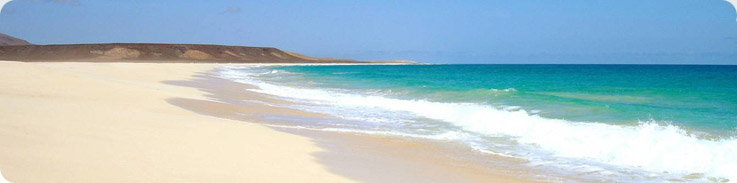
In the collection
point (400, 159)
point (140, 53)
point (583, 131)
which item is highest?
point (140, 53)

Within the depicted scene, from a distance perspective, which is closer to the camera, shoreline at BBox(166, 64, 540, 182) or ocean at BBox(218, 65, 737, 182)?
shoreline at BBox(166, 64, 540, 182)

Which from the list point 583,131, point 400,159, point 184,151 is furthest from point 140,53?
point 400,159

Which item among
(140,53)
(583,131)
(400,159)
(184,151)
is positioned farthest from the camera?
(140,53)

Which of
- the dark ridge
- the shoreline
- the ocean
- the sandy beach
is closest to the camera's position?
the sandy beach

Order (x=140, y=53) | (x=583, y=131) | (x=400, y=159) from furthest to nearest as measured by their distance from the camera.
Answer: (x=140, y=53), (x=583, y=131), (x=400, y=159)

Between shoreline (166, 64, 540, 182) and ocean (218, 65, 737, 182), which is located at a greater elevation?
ocean (218, 65, 737, 182)

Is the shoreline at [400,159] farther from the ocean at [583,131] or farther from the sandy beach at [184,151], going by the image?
the ocean at [583,131]

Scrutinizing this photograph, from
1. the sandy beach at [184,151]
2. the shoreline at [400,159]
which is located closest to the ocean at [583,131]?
the shoreline at [400,159]

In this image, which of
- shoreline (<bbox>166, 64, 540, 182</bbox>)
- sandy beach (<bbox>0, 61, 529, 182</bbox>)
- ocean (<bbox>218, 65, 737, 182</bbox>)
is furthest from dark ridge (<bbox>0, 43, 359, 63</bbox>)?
shoreline (<bbox>166, 64, 540, 182</bbox>)

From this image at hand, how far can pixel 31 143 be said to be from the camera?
18.7 ft

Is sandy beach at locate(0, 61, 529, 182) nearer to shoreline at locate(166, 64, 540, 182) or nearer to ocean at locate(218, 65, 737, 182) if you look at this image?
shoreline at locate(166, 64, 540, 182)

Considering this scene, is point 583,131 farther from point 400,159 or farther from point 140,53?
point 140,53

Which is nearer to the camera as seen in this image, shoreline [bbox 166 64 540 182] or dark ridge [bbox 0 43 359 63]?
shoreline [bbox 166 64 540 182]

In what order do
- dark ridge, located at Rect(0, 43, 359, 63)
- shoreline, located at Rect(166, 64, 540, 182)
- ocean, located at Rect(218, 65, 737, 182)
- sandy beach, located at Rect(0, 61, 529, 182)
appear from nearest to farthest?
sandy beach, located at Rect(0, 61, 529, 182)
shoreline, located at Rect(166, 64, 540, 182)
ocean, located at Rect(218, 65, 737, 182)
dark ridge, located at Rect(0, 43, 359, 63)
